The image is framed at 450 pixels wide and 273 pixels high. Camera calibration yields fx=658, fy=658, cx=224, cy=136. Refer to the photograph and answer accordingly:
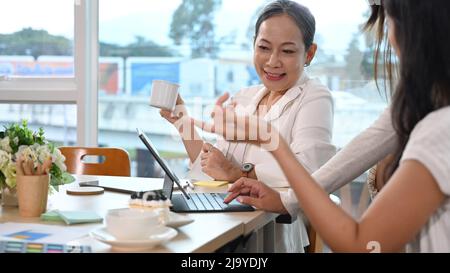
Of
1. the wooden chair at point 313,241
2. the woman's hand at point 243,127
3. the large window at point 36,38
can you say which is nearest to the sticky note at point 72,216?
the woman's hand at point 243,127

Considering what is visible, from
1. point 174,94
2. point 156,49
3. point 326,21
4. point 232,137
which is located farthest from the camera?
point 156,49

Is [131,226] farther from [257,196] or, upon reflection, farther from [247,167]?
[247,167]

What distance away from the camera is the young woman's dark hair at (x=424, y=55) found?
4.34 feet

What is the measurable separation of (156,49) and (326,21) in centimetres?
98

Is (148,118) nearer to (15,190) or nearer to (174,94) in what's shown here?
(174,94)

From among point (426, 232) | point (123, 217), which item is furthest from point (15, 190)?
point (426, 232)

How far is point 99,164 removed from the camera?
2.81 metres

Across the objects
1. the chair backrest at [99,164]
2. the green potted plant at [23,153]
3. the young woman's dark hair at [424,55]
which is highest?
the young woman's dark hair at [424,55]

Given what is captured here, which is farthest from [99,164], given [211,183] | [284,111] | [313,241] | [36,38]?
[36,38]

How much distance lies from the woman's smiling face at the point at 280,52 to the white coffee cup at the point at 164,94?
48cm

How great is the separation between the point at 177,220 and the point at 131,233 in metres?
0.23

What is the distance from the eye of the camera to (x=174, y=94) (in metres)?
2.09

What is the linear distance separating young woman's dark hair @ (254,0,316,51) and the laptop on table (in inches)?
29.7

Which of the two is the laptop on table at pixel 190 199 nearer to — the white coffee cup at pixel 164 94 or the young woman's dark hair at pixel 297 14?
the white coffee cup at pixel 164 94
